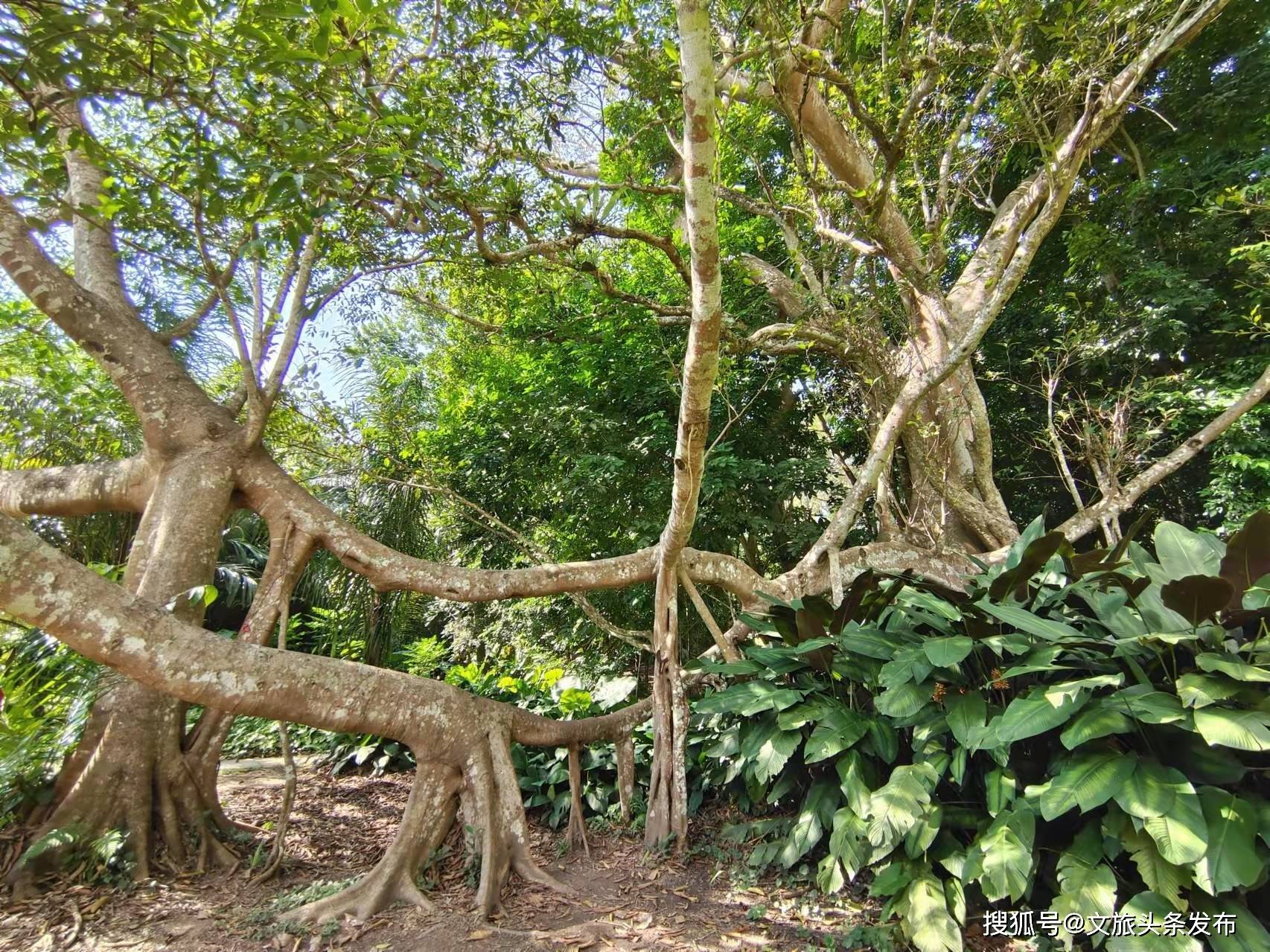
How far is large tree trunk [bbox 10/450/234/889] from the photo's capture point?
9.27 ft

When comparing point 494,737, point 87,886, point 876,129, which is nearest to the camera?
point 87,886

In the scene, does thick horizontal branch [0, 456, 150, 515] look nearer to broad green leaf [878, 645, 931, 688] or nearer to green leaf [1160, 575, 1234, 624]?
broad green leaf [878, 645, 931, 688]

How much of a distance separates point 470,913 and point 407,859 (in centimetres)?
40

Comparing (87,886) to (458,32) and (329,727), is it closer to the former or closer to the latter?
(329,727)

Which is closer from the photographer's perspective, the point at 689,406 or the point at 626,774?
the point at 689,406

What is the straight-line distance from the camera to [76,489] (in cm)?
357

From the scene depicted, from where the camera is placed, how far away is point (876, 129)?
4.01 meters

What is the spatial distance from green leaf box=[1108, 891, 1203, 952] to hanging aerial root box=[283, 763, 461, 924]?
105 inches

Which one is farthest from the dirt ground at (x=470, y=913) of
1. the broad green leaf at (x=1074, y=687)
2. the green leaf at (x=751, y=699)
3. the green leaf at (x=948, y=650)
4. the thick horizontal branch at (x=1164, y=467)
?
the thick horizontal branch at (x=1164, y=467)

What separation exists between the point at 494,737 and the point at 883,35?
17.2ft

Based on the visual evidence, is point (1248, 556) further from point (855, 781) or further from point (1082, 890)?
point (855, 781)

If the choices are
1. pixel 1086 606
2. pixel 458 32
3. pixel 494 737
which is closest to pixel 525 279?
pixel 458 32

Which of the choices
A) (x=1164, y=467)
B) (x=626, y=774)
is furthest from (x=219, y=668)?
(x=1164, y=467)

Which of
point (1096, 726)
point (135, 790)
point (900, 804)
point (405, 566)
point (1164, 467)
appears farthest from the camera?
point (1164, 467)
